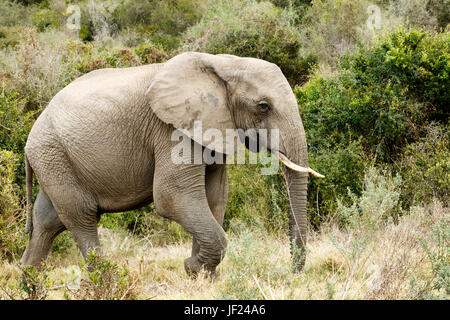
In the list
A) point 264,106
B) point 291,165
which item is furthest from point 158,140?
point 291,165

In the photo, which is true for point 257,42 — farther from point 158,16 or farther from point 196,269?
point 158,16

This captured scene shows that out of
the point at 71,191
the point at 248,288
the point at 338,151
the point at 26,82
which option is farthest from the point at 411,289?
the point at 26,82

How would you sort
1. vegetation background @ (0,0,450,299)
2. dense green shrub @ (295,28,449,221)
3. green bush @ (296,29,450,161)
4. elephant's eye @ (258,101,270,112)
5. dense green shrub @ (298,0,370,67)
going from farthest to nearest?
dense green shrub @ (298,0,370,67), green bush @ (296,29,450,161), dense green shrub @ (295,28,449,221), elephant's eye @ (258,101,270,112), vegetation background @ (0,0,450,299)

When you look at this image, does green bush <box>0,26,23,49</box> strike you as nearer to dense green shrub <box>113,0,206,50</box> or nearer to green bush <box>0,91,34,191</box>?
dense green shrub <box>113,0,206,50</box>

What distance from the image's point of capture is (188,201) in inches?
210

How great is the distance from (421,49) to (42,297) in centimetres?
766

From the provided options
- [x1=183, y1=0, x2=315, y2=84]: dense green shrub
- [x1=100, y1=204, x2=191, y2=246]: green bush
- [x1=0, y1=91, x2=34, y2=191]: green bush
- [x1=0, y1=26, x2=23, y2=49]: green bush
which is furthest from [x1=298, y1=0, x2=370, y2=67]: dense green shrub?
[x1=0, y1=26, x2=23, y2=49]: green bush

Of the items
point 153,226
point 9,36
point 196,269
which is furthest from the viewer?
point 9,36

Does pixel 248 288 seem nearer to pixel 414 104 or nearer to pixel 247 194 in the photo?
pixel 247 194

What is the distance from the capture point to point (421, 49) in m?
9.88

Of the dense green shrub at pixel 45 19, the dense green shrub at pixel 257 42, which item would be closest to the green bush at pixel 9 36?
the dense green shrub at pixel 45 19

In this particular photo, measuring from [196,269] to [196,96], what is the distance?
165cm

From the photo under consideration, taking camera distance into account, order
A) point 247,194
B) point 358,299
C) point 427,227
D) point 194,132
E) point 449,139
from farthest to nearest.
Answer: point 247,194
point 449,139
point 427,227
point 194,132
point 358,299

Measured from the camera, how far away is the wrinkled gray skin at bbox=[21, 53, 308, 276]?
5.27m
